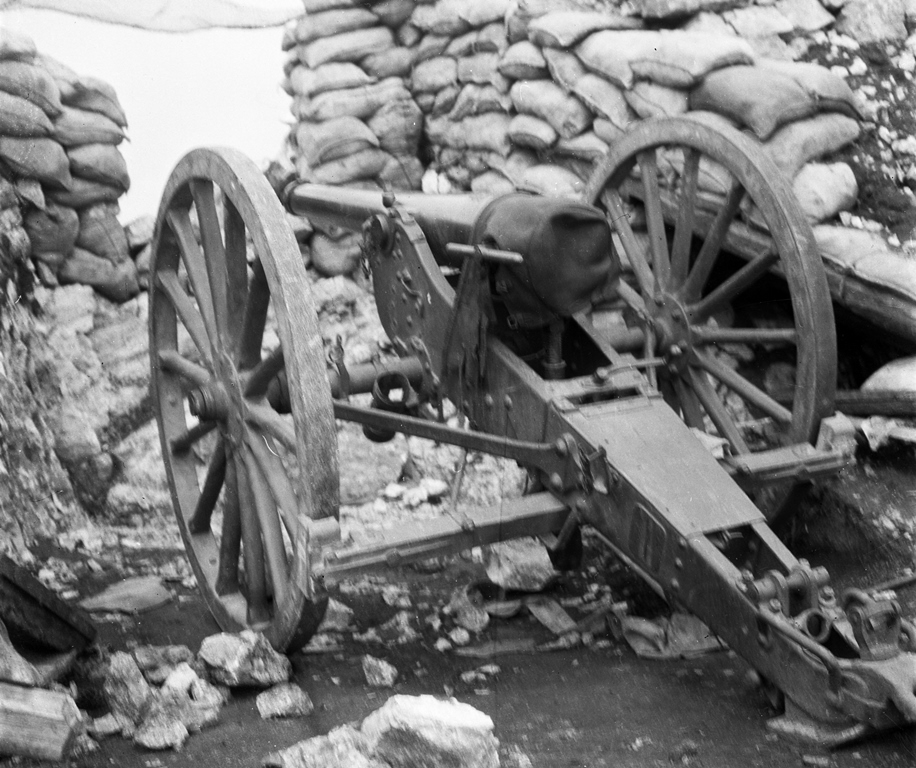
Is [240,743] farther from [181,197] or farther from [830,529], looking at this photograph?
[830,529]

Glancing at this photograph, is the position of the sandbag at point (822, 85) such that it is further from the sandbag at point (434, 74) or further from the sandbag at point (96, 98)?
the sandbag at point (96, 98)

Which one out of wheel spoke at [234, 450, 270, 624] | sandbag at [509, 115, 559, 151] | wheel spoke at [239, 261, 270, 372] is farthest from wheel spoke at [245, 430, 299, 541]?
sandbag at [509, 115, 559, 151]

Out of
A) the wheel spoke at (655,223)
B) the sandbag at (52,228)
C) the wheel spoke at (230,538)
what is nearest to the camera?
the wheel spoke at (230,538)

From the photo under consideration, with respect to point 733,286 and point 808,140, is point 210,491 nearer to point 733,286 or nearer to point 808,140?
point 733,286

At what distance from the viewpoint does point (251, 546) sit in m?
3.59

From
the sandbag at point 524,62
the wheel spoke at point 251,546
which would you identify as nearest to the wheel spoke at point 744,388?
the wheel spoke at point 251,546

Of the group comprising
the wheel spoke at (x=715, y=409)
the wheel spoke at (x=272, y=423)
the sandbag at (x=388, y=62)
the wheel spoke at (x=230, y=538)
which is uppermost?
the sandbag at (x=388, y=62)

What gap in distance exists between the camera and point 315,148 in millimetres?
6672

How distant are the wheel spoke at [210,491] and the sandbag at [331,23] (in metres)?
3.49

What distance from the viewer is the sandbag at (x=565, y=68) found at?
545cm

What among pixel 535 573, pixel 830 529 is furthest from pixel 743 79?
pixel 535 573

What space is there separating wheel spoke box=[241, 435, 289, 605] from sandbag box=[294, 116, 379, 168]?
3568mm

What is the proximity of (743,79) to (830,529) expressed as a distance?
1995 millimetres

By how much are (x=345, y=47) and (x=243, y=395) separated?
378cm
